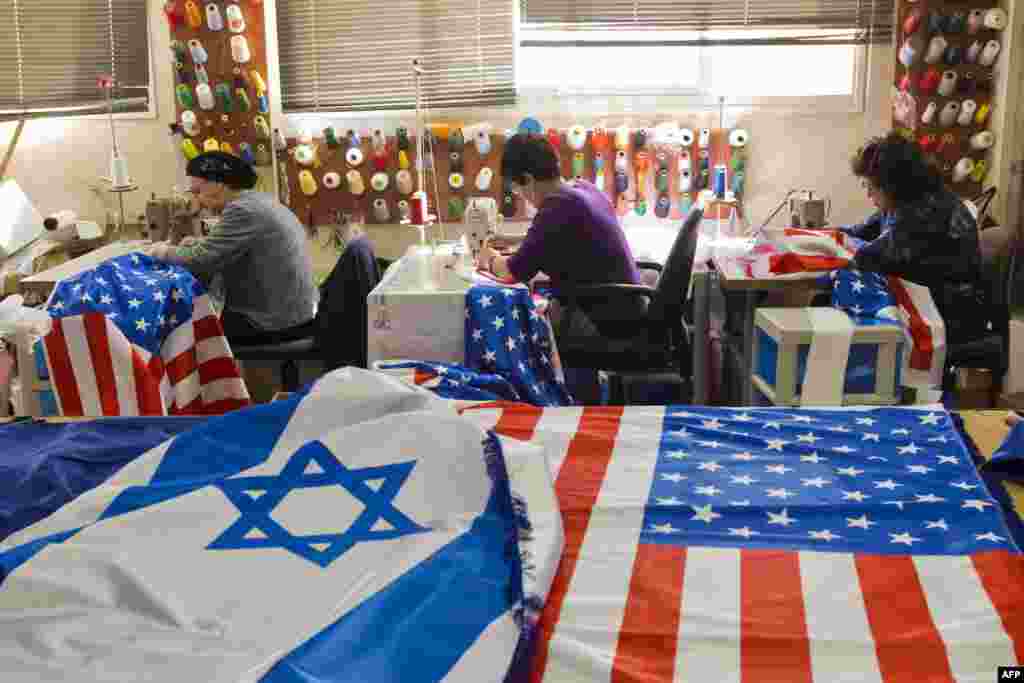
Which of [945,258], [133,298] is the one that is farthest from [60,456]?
[945,258]

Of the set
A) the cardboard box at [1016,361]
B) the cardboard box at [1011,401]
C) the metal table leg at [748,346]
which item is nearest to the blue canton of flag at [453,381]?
the metal table leg at [748,346]

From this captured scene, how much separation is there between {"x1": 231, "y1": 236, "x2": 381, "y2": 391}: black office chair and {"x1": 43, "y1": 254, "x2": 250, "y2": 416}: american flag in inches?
21.3

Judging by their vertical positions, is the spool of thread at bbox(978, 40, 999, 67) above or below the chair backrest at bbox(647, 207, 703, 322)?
above

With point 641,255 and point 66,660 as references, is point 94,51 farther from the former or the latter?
point 66,660

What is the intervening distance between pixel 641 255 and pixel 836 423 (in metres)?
2.08

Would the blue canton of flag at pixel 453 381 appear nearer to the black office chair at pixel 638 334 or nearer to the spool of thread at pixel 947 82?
the black office chair at pixel 638 334

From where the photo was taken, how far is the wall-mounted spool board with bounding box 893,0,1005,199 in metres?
4.42

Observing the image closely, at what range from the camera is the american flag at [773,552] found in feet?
4.76

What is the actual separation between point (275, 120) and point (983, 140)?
2.98m

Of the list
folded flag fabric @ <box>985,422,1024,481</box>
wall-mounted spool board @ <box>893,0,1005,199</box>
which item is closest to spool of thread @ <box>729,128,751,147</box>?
wall-mounted spool board @ <box>893,0,1005,199</box>

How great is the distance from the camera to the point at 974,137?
14.8 ft

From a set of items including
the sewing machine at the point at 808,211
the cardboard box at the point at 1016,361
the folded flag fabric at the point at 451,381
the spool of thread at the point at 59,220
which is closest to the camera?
the folded flag fabric at the point at 451,381

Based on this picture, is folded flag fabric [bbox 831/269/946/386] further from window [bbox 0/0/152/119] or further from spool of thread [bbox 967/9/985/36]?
window [bbox 0/0/152/119]

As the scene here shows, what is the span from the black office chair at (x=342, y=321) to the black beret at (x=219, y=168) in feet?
1.85
